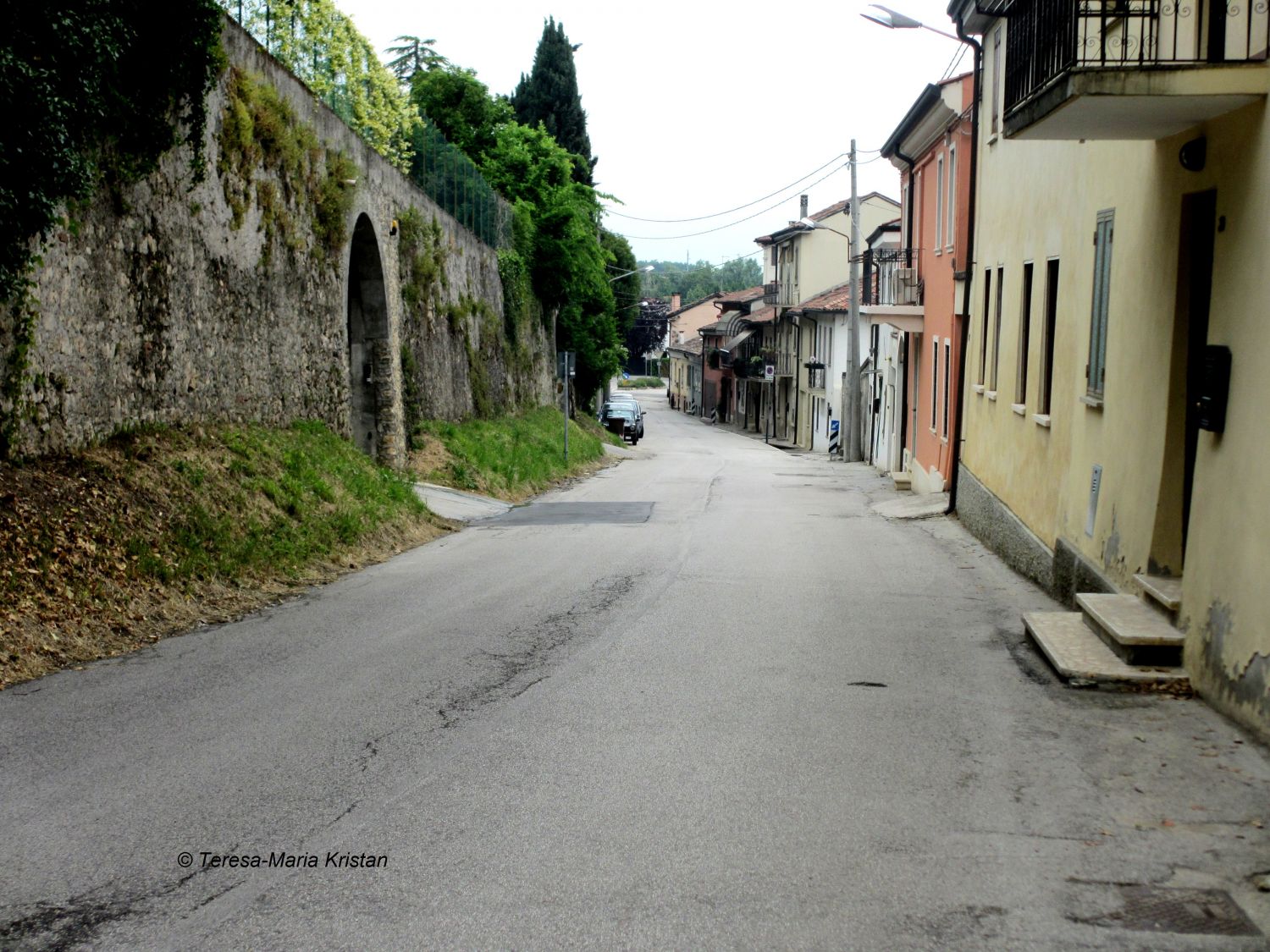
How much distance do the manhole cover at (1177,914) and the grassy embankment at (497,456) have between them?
1851 centimetres

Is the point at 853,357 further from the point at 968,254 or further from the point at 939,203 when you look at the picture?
the point at 968,254

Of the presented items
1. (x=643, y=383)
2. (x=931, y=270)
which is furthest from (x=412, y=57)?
(x=643, y=383)

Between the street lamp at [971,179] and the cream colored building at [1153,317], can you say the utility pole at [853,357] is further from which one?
the cream colored building at [1153,317]

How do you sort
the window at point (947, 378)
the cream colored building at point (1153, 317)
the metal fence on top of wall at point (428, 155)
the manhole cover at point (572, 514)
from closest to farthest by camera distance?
the cream colored building at point (1153, 317) → the metal fence on top of wall at point (428, 155) → the manhole cover at point (572, 514) → the window at point (947, 378)

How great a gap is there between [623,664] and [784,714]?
5.34 feet

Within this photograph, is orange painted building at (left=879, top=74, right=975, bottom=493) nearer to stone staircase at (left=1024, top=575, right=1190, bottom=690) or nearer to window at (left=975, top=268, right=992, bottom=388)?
window at (left=975, top=268, right=992, bottom=388)

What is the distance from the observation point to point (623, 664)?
27.8ft

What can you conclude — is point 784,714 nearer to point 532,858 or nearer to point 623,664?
point 623,664

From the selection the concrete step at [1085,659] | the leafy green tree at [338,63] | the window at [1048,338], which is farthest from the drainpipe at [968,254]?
the concrete step at [1085,659]

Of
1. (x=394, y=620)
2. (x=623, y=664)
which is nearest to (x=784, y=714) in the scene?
(x=623, y=664)

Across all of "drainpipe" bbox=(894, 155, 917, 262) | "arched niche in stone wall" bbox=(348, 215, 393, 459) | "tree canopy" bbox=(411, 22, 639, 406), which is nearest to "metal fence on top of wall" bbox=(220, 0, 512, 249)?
"tree canopy" bbox=(411, 22, 639, 406)

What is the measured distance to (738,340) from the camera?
75.2 meters

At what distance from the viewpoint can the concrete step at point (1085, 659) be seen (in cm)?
766

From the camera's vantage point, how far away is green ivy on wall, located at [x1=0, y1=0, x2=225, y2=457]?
9.19m
